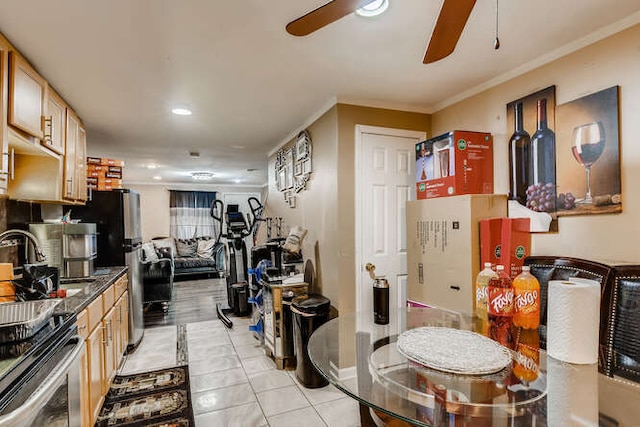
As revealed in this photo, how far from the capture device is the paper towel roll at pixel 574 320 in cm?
100

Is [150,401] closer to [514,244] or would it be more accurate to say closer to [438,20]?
[514,244]

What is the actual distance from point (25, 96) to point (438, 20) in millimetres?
2277

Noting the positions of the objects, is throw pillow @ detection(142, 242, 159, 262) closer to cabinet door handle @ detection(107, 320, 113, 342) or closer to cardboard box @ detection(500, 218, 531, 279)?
cabinet door handle @ detection(107, 320, 113, 342)

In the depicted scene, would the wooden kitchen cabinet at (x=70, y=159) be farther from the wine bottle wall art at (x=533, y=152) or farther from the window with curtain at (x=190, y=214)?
the window with curtain at (x=190, y=214)

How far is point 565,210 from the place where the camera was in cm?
196

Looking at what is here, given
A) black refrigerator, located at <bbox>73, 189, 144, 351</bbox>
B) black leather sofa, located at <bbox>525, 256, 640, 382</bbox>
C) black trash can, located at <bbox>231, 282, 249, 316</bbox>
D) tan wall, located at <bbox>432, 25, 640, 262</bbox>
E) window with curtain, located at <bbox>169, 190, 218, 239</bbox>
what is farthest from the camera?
window with curtain, located at <bbox>169, 190, 218, 239</bbox>

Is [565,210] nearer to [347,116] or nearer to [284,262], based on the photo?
[347,116]

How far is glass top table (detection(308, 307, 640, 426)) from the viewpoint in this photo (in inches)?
34.9

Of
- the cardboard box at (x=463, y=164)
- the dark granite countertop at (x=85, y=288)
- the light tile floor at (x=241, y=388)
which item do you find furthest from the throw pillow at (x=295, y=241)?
the dark granite countertop at (x=85, y=288)

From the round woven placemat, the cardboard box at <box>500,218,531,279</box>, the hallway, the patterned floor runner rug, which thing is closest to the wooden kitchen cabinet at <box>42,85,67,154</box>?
the patterned floor runner rug

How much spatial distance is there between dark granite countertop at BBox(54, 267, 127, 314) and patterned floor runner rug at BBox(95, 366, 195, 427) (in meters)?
0.85

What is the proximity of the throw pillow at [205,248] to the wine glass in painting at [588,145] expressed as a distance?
24.6 ft

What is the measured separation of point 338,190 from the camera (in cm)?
279

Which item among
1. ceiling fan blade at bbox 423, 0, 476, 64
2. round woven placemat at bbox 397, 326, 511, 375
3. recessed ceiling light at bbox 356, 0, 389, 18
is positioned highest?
recessed ceiling light at bbox 356, 0, 389, 18
